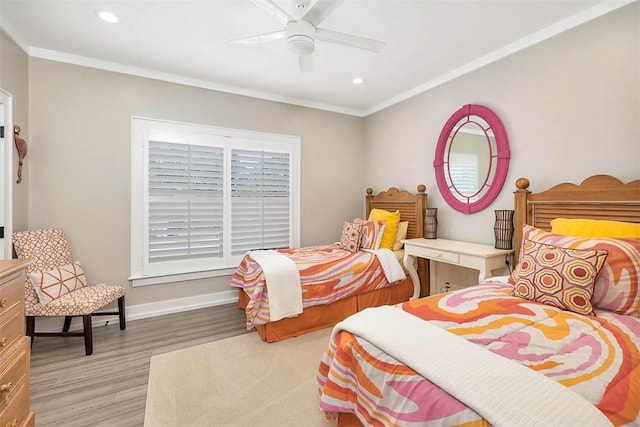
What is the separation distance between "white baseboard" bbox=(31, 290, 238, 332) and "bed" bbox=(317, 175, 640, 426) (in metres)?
2.38

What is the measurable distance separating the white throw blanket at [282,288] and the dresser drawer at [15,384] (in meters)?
1.52

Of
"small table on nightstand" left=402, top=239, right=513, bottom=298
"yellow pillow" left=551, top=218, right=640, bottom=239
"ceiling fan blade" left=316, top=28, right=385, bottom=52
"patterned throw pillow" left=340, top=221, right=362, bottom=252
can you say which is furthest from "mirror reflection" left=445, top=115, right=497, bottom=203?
"ceiling fan blade" left=316, top=28, right=385, bottom=52

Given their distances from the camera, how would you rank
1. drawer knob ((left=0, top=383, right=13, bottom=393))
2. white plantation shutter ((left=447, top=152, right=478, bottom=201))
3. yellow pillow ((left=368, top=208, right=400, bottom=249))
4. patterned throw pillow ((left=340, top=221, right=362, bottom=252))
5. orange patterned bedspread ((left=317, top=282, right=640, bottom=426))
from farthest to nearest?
yellow pillow ((left=368, top=208, right=400, bottom=249)) → patterned throw pillow ((left=340, top=221, right=362, bottom=252)) → white plantation shutter ((left=447, top=152, right=478, bottom=201)) → drawer knob ((left=0, top=383, right=13, bottom=393)) → orange patterned bedspread ((left=317, top=282, right=640, bottom=426))

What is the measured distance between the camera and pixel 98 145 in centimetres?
302

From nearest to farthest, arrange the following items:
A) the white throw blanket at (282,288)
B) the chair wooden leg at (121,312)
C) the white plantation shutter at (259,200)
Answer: the white throw blanket at (282,288) → the chair wooden leg at (121,312) → the white plantation shutter at (259,200)

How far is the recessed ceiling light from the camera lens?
2215 millimetres

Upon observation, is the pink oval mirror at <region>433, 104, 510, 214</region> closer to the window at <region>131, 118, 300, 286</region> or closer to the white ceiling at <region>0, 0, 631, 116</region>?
the white ceiling at <region>0, 0, 631, 116</region>

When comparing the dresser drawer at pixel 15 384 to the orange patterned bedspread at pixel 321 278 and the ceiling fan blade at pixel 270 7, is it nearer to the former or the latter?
the orange patterned bedspread at pixel 321 278

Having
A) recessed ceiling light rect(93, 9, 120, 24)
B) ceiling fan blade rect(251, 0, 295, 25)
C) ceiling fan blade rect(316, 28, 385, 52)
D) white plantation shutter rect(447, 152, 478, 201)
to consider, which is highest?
recessed ceiling light rect(93, 9, 120, 24)

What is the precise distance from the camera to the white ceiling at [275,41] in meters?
2.17

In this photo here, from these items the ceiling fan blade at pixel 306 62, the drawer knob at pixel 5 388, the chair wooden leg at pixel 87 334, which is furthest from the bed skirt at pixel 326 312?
the ceiling fan blade at pixel 306 62

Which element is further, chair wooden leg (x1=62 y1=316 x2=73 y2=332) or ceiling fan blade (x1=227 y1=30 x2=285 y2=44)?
chair wooden leg (x1=62 y1=316 x2=73 y2=332)

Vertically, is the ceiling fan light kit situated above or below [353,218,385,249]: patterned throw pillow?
above

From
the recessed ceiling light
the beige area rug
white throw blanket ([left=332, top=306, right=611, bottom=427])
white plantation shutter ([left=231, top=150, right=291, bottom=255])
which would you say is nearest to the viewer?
white throw blanket ([left=332, top=306, right=611, bottom=427])
